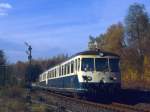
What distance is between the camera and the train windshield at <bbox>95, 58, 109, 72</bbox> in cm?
2861

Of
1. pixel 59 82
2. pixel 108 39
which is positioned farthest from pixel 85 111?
pixel 108 39

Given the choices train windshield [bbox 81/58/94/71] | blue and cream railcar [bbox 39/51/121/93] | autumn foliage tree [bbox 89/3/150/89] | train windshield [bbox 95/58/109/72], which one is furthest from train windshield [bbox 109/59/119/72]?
autumn foliage tree [bbox 89/3/150/89]

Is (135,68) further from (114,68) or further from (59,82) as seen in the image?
(114,68)

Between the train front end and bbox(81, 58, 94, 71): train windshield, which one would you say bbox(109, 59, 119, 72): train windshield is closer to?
the train front end

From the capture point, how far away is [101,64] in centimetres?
2881

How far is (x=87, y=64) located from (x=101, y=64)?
88cm

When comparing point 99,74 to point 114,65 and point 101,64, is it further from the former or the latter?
point 114,65

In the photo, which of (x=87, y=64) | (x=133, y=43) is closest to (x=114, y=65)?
(x=87, y=64)

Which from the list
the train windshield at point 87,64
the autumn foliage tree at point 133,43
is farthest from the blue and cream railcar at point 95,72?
the autumn foliage tree at point 133,43

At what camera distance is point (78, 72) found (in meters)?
28.6

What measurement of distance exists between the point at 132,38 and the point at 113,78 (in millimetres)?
48579

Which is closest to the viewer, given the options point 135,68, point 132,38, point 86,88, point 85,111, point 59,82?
point 85,111

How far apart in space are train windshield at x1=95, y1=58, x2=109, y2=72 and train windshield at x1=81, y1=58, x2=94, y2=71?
0.31 meters

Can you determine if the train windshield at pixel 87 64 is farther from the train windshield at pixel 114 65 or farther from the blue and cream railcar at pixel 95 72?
the train windshield at pixel 114 65
